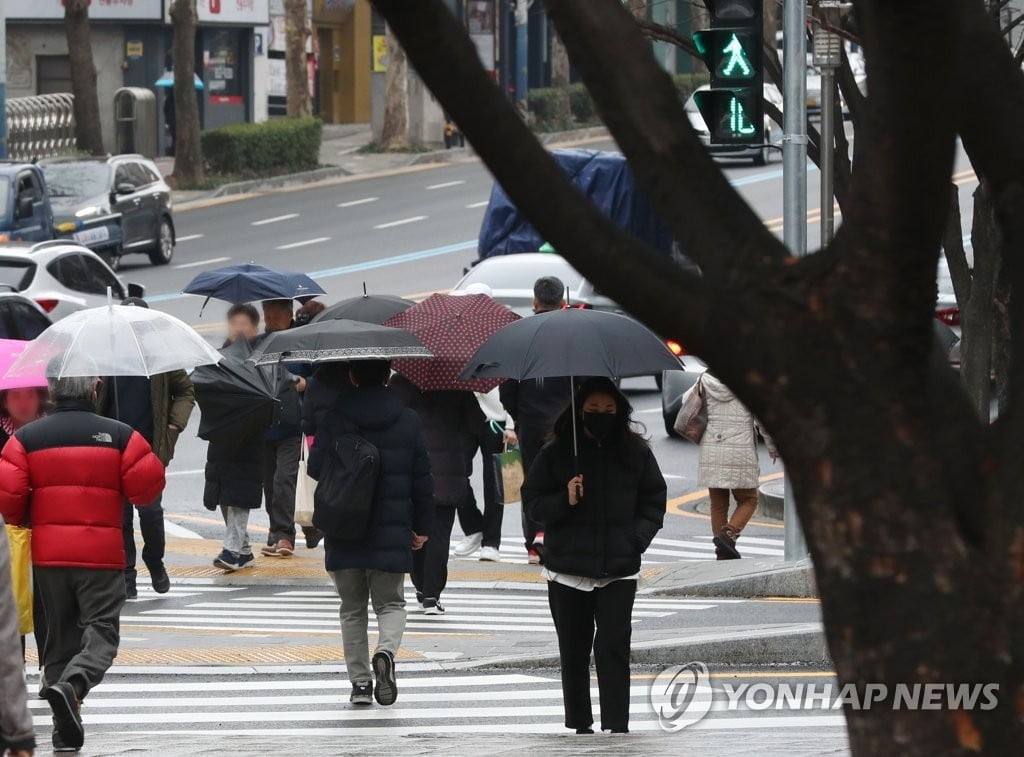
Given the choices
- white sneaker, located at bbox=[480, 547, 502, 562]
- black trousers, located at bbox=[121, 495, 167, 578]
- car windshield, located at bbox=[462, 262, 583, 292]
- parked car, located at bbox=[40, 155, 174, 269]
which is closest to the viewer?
black trousers, located at bbox=[121, 495, 167, 578]

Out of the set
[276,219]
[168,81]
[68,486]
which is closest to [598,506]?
[68,486]

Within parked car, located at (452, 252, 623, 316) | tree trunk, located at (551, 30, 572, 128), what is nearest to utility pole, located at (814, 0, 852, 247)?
parked car, located at (452, 252, 623, 316)

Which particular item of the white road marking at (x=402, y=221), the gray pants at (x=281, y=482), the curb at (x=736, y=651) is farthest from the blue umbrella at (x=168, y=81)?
the curb at (x=736, y=651)

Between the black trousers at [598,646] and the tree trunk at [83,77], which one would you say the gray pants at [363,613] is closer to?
the black trousers at [598,646]

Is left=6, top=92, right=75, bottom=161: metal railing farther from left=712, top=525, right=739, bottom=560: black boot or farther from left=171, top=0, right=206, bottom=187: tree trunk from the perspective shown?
left=712, top=525, right=739, bottom=560: black boot

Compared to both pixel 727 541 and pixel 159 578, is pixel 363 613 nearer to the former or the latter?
pixel 159 578

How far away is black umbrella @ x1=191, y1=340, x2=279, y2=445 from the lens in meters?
12.6

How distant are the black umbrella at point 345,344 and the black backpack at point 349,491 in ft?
1.62

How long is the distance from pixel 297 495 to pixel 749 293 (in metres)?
8.56

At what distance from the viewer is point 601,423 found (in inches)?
317

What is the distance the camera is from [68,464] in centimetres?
799

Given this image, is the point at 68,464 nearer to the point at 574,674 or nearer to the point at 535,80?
the point at 574,674

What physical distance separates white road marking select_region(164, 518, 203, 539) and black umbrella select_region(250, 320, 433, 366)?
480 cm

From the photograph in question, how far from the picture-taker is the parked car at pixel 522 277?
2133cm
